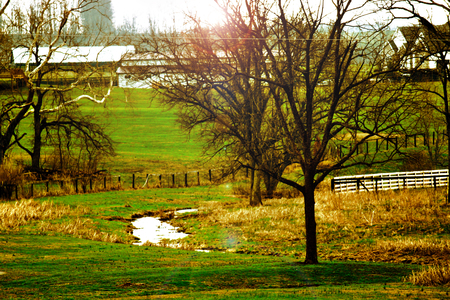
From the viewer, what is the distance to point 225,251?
50.8 ft

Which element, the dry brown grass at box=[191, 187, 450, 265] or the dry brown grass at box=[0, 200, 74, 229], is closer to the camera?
the dry brown grass at box=[191, 187, 450, 265]

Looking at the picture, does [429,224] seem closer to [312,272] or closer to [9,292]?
[312,272]

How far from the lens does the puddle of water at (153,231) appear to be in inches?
729

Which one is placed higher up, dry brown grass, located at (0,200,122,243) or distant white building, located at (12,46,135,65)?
distant white building, located at (12,46,135,65)

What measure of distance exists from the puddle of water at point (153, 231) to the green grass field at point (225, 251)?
64cm

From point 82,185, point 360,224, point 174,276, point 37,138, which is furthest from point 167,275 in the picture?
point 37,138

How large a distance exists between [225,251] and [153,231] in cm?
601

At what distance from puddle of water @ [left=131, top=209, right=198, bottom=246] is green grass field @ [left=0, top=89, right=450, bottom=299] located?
642mm

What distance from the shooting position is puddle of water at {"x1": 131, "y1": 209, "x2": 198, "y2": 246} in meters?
18.5

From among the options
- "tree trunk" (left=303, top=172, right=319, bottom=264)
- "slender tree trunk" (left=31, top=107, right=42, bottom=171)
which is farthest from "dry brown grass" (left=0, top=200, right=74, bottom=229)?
"slender tree trunk" (left=31, top=107, right=42, bottom=171)

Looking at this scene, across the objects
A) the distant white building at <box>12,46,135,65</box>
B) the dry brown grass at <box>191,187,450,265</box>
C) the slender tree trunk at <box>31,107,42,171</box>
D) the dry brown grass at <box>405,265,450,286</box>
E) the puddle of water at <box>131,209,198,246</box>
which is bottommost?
the puddle of water at <box>131,209,198,246</box>

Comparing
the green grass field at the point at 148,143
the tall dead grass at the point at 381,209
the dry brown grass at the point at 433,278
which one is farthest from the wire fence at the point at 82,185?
the dry brown grass at the point at 433,278

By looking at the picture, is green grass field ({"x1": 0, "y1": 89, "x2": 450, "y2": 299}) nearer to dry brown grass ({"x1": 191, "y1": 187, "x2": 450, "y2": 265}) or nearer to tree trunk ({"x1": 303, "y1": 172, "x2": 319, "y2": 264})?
dry brown grass ({"x1": 191, "y1": 187, "x2": 450, "y2": 265})

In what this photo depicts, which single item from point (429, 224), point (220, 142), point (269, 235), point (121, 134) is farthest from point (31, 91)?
point (121, 134)
